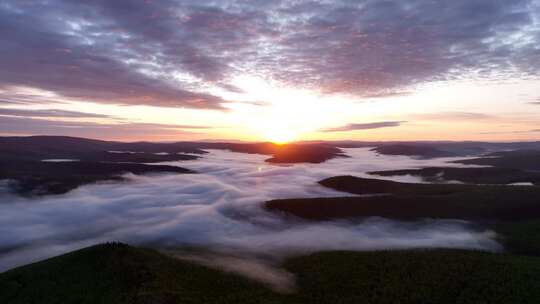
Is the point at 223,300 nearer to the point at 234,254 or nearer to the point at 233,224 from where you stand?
the point at 234,254

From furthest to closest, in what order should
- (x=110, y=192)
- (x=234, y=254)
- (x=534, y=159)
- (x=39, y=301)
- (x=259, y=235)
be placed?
(x=534, y=159) < (x=110, y=192) < (x=259, y=235) < (x=234, y=254) < (x=39, y=301)

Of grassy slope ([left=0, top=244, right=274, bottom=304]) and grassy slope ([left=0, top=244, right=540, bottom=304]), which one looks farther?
grassy slope ([left=0, top=244, right=540, bottom=304])

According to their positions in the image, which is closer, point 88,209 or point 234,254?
point 234,254

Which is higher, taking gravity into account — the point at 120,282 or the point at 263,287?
the point at 120,282

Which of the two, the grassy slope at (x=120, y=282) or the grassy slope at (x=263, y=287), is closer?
the grassy slope at (x=120, y=282)

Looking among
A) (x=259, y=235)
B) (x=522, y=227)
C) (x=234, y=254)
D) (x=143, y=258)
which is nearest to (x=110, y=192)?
(x=259, y=235)

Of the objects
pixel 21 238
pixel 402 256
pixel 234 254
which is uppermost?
pixel 402 256

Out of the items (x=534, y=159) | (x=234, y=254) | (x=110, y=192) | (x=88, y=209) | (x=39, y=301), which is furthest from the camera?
(x=534, y=159)

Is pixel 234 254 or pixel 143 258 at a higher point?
pixel 143 258
